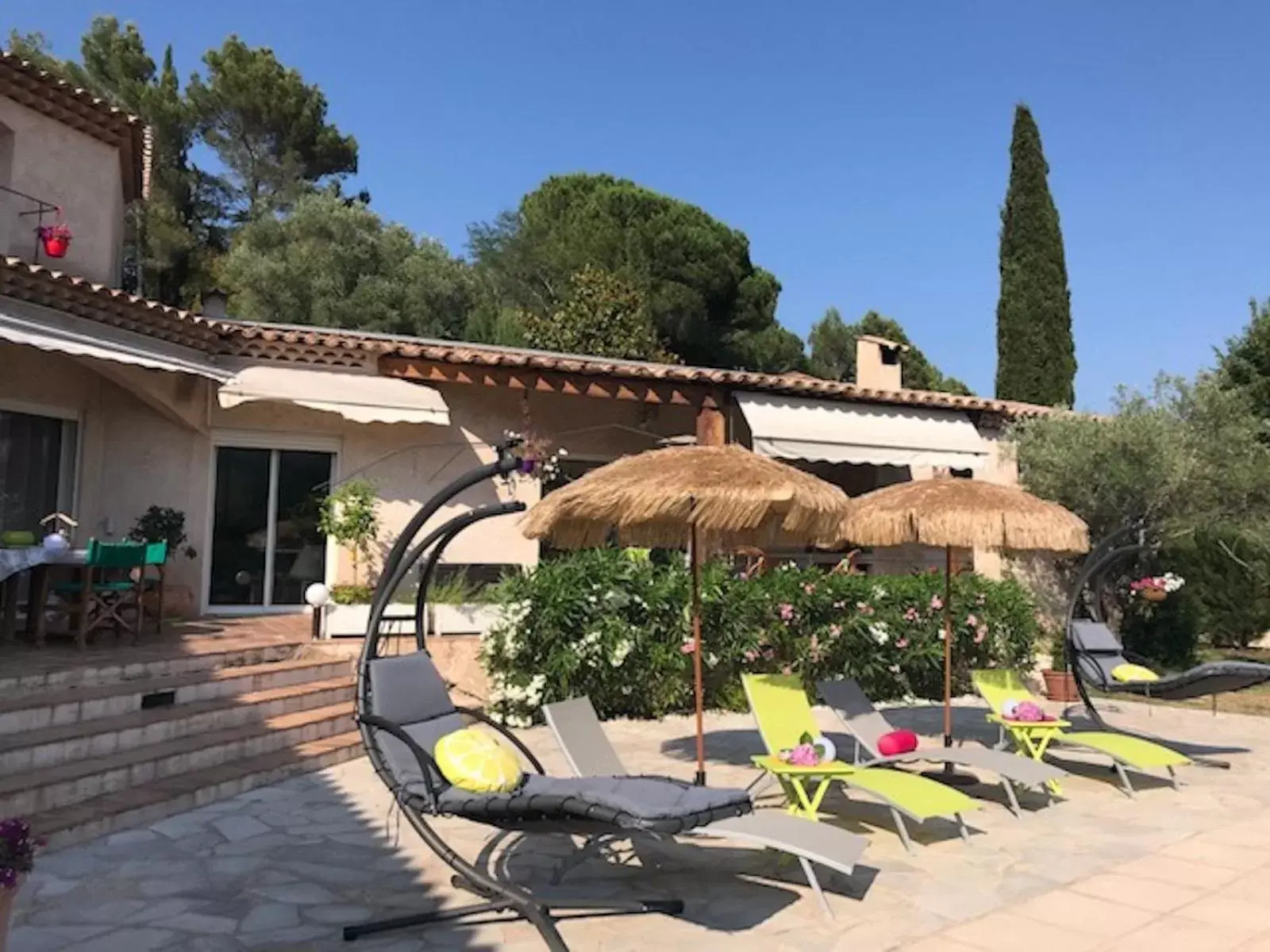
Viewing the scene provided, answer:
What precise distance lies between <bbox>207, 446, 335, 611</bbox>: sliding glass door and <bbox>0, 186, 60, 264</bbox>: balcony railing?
4.58m

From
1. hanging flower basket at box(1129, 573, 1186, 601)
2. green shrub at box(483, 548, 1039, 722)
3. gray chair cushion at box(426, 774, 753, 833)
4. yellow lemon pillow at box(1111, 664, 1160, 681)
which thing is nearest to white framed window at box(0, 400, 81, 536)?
green shrub at box(483, 548, 1039, 722)

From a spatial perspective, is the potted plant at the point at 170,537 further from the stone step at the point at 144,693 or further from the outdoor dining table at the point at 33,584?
the stone step at the point at 144,693

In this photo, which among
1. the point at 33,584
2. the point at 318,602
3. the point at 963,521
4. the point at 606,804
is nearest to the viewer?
the point at 606,804

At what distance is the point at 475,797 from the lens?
261 inches

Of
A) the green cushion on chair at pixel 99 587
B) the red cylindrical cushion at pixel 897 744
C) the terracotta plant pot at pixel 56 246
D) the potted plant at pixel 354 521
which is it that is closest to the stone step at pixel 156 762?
the green cushion on chair at pixel 99 587

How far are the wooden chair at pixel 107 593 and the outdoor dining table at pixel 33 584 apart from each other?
26 cm

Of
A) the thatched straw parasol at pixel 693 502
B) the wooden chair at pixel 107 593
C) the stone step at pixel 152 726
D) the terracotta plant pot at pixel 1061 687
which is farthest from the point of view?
the terracotta plant pot at pixel 1061 687

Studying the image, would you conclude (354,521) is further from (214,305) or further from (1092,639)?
(1092,639)

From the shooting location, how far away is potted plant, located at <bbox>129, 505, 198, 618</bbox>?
52.3ft

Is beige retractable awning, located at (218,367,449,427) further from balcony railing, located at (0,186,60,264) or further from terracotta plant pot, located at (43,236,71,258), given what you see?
balcony railing, located at (0,186,60,264)

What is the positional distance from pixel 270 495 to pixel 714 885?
1313cm

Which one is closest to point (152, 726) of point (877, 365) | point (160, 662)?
point (160, 662)

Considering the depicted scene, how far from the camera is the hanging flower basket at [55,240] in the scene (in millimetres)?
16656

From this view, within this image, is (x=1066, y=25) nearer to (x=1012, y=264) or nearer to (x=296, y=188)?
(x=1012, y=264)
